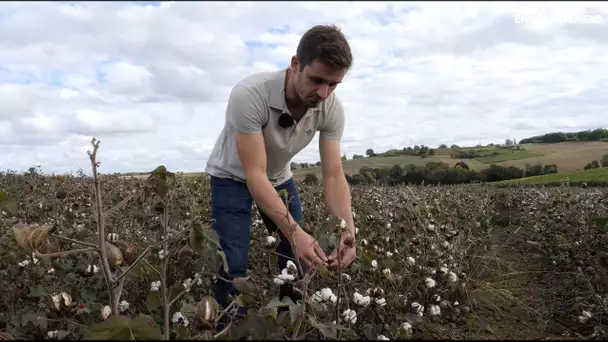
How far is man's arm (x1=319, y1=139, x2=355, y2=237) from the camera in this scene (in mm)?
3270

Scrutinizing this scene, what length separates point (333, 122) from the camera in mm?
3334

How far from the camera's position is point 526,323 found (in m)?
3.82

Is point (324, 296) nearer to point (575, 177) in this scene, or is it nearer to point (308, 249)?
point (308, 249)

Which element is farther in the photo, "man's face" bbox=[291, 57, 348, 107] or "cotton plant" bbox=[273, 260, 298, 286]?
"man's face" bbox=[291, 57, 348, 107]

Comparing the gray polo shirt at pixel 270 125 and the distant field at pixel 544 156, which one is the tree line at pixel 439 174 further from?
the gray polo shirt at pixel 270 125

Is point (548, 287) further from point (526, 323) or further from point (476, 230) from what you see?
point (476, 230)

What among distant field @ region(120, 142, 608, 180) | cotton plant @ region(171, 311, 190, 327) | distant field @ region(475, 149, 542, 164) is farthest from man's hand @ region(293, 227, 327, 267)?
distant field @ region(475, 149, 542, 164)

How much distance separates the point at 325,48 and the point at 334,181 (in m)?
0.95

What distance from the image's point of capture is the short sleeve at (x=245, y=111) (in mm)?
2922

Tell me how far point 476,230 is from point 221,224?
13.1 ft

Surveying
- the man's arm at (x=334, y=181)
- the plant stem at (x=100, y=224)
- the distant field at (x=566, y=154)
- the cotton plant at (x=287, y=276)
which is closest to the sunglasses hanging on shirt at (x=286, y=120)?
the man's arm at (x=334, y=181)

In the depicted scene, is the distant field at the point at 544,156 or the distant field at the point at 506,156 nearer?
the distant field at the point at 544,156

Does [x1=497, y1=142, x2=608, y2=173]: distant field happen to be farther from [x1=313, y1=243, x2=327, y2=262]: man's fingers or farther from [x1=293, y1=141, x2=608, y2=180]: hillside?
[x1=313, y1=243, x2=327, y2=262]: man's fingers

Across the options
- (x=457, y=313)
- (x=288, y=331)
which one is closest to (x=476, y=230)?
(x=457, y=313)
